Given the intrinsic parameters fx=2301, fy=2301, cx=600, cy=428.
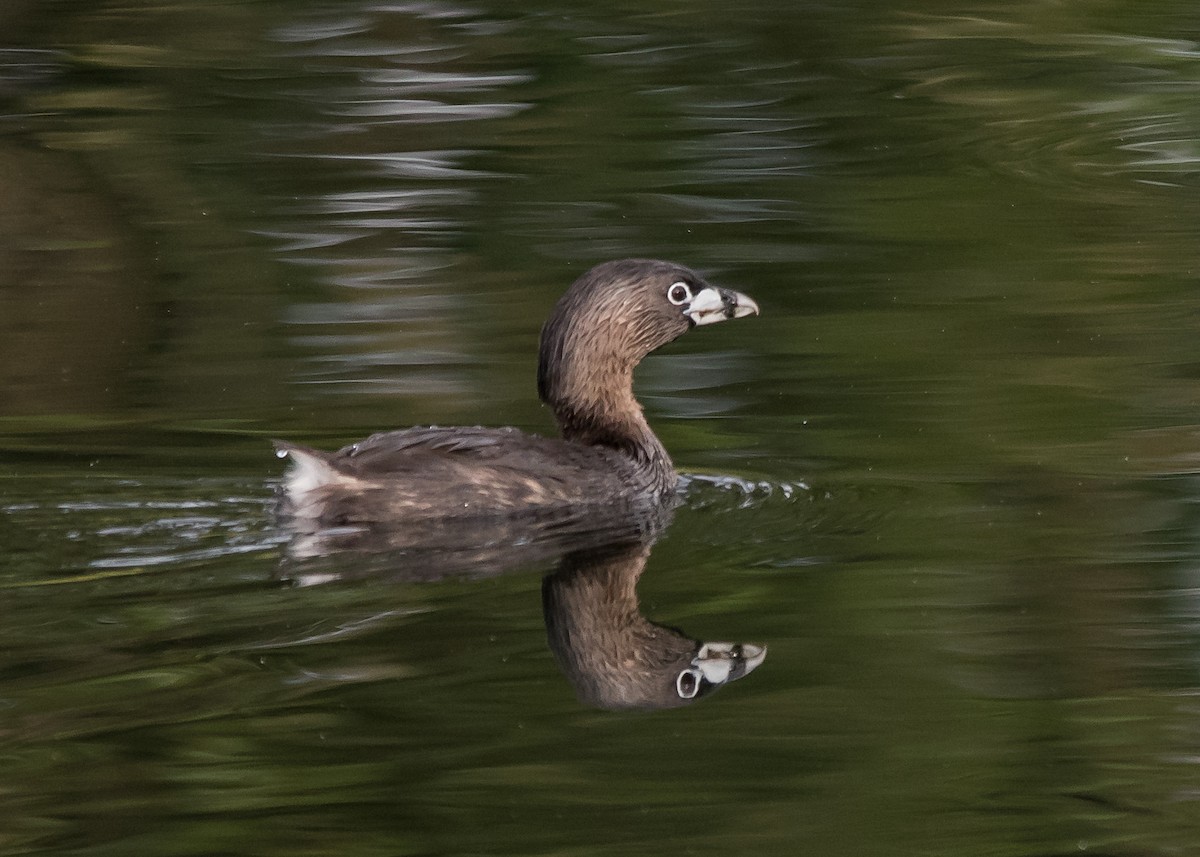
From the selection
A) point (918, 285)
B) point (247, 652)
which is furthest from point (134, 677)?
point (918, 285)

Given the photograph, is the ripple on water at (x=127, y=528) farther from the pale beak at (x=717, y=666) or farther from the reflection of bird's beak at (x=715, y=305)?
the reflection of bird's beak at (x=715, y=305)

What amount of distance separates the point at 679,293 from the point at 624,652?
2844mm

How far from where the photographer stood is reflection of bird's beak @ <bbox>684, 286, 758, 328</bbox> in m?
9.14

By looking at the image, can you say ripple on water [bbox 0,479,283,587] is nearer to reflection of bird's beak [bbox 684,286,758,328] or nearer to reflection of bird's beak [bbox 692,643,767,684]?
reflection of bird's beak [bbox 692,643,767,684]

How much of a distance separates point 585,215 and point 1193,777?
7.84 m

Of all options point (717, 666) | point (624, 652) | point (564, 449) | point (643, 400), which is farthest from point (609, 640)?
point (643, 400)

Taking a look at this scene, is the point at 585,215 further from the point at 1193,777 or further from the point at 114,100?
the point at 1193,777

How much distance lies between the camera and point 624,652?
6570 mm

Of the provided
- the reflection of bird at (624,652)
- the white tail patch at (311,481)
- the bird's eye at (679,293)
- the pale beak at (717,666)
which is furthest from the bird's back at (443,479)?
the pale beak at (717,666)

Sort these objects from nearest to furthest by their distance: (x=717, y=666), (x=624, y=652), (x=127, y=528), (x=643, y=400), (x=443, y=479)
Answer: (x=717, y=666), (x=624, y=652), (x=127, y=528), (x=443, y=479), (x=643, y=400)

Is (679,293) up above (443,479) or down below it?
above

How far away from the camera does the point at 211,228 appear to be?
1292 centimetres

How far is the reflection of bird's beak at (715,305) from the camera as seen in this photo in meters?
9.14

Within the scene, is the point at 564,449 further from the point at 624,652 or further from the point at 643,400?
the point at 624,652
